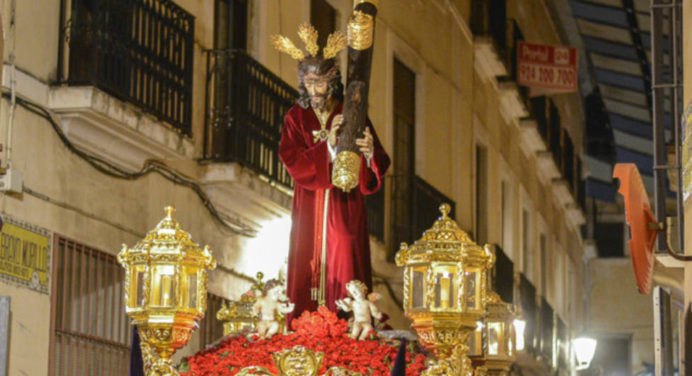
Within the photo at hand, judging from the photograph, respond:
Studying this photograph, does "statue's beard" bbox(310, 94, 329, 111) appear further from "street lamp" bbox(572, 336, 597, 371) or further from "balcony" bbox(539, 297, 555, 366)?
"balcony" bbox(539, 297, 555, 366)

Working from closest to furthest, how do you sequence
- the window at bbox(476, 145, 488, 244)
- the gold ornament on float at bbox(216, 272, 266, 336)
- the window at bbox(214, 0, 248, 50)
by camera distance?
the gold ornament on float at bbox(216, 272, 266, 336) < the window at bbox(214, 0, 248, 50) < the window at bbox(476, 145, 488, 244)

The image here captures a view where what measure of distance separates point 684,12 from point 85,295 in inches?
179

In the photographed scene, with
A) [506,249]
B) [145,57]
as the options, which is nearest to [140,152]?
[145,57]

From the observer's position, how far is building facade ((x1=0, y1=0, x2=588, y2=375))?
10.5 meters

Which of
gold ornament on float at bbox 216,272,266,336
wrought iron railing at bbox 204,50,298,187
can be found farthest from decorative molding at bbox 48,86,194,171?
gold ornament on float at bbox 216,272,266,336

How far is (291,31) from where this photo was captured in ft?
49.2

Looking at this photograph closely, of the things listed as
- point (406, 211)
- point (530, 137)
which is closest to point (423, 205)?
point (406, 211)

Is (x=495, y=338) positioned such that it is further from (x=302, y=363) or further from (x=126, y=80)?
(x=302, y=363)

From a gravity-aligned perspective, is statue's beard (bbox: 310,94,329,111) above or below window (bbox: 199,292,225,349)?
above

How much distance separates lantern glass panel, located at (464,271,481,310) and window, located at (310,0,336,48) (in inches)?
306

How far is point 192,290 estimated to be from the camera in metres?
8.41

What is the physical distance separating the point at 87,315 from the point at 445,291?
387 centimetres

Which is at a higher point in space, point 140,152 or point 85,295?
point 140,152

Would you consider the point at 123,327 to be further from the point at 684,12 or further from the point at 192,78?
the point at 684,12
